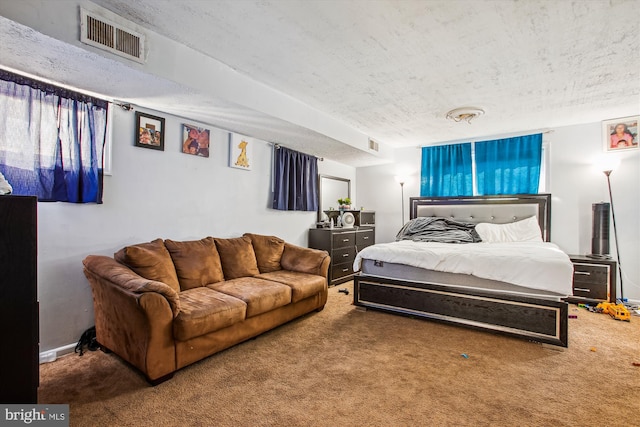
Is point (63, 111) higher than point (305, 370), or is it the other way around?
point (63, 111)

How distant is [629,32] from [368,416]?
3178 millimetres

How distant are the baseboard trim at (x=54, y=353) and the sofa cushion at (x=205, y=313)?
94cm

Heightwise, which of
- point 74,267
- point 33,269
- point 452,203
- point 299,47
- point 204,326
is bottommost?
point 204,326

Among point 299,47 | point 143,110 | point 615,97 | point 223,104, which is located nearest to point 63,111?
point 143,110

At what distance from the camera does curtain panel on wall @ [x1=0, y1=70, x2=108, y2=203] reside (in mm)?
2129

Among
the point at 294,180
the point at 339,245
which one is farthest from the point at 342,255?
the point at 294,180

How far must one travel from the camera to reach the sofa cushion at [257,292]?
2518 millimetres

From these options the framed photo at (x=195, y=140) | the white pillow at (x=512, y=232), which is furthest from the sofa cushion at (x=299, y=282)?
the white pillow at (x=512, y=232)

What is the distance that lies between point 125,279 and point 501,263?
3.14m

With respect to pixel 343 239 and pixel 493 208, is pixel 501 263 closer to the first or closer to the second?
pixel 493 208

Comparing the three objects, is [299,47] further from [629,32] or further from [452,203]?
[452,203]

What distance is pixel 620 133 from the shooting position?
392 centimetres

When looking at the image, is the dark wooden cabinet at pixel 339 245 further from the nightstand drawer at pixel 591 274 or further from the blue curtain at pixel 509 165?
the nightstand drawer at pixel 591 274

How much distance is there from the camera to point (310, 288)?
3.12 meters
